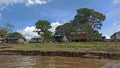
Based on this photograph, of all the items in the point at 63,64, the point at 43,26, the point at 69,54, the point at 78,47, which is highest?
the point at 43,26

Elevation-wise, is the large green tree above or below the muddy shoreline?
above

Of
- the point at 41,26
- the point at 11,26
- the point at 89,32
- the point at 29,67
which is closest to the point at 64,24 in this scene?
the point at 41,26

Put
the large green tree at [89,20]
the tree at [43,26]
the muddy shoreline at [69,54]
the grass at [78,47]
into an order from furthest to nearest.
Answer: the tree at [43,26] → the large green tree at [89,20] → the grass at [78,47] → the muddy shoreline at [69,54]

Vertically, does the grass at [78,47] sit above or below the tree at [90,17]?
below

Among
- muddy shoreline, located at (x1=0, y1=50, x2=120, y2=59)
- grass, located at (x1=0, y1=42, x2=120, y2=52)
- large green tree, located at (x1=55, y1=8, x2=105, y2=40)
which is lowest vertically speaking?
muddy shoreline, located at (x1=0, y1=50, x2=120, y2=59)

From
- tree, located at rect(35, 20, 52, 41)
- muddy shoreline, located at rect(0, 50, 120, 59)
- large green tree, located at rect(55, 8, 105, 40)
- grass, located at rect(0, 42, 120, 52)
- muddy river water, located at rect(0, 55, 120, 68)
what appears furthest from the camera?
tree, located at rect(35, 20, 52, 41)

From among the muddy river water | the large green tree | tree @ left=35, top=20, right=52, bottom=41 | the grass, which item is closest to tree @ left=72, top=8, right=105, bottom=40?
the large green tree

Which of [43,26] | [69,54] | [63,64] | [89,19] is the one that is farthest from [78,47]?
[43,26]

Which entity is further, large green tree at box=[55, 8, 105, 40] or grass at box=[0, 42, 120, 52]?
large green tree at box=[55, 8, 105, 40]

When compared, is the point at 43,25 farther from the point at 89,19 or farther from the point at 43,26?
the point at 89,19

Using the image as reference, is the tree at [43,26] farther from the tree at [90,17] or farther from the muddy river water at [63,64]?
the muddy river water at [63,64]

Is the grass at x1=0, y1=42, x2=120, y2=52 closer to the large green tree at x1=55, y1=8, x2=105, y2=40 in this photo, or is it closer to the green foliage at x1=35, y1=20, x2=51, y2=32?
the large green tree at x1=55, y1=8, x2=105, y2=40

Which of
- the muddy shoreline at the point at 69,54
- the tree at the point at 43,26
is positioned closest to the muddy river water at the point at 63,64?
the muddy shoreline at the point at 69,54

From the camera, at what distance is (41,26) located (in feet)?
379
